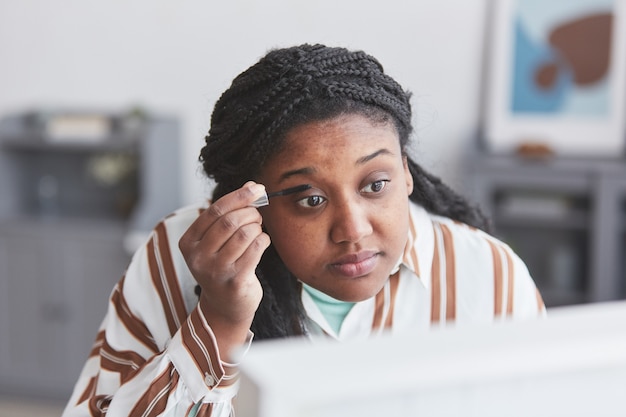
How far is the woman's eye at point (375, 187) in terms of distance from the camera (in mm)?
875

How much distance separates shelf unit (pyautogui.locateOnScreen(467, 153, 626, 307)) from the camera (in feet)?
9.93

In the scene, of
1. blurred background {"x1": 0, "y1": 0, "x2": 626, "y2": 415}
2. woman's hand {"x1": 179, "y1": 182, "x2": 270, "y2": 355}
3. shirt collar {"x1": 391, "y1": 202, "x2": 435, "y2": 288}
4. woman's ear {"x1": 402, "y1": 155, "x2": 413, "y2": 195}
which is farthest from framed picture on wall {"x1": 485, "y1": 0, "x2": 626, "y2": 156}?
woman's hand {"x1": 179, "y1": 182, "x2": 270, "y2": 355}

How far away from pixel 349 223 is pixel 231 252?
13 centimetres

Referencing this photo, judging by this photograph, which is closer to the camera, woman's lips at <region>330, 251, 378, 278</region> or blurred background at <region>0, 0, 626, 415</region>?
woman's lips at <region>330, 251, 378, 278</region>

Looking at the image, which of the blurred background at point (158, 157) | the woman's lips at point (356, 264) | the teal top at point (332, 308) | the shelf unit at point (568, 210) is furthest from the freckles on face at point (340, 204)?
the blurred background at point (158, 157)

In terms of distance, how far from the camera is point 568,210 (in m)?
Result: 3.16

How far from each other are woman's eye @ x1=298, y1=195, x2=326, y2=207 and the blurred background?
2.25 meters

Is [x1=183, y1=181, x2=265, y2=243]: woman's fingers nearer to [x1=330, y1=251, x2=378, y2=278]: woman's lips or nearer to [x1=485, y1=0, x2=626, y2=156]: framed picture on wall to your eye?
[x1=330, y1=251, x2=378, y2=278]: woman's lips

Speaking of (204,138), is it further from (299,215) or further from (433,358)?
(433,358)

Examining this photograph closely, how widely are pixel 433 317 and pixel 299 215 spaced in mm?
289

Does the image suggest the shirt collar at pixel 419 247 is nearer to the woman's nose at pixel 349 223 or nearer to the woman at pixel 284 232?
the woman at pixel 284 232

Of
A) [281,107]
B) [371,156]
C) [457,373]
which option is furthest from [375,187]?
[457,373]

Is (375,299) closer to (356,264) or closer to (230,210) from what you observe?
(356,264)

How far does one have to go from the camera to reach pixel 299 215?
2.89 feet
